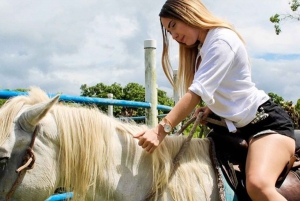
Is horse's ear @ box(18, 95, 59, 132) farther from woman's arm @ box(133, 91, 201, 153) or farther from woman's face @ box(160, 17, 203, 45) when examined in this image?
woman's face @ box(160, 17, 203, 45)

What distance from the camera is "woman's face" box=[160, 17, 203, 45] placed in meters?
2.51

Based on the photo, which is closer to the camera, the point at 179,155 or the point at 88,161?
the point at 88,161

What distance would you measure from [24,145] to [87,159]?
0.34 metres

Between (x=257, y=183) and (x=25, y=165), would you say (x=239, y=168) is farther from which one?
(x=25, y=165)

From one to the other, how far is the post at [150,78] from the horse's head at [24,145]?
2.25 metres

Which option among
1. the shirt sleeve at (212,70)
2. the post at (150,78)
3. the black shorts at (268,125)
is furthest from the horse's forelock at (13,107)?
the post at (150,78)

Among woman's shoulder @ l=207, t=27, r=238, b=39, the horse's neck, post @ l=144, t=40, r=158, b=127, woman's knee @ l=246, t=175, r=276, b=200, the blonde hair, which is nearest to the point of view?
woman's knee @ l=246, t=175, r=276, b=200

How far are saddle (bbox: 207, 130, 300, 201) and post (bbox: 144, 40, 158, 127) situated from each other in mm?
1901

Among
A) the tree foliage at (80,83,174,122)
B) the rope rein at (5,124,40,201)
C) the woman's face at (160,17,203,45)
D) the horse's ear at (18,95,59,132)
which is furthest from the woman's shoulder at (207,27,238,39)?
the tree foliage at (80,83,174,122)

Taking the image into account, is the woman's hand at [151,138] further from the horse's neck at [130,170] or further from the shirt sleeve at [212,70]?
the shirt sleeve at [212,70]

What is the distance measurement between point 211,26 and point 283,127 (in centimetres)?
74

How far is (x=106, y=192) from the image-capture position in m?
2.22

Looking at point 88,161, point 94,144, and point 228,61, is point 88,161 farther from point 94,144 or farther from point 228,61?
point 228,61

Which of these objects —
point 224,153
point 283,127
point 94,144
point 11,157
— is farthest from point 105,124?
point 283,127
